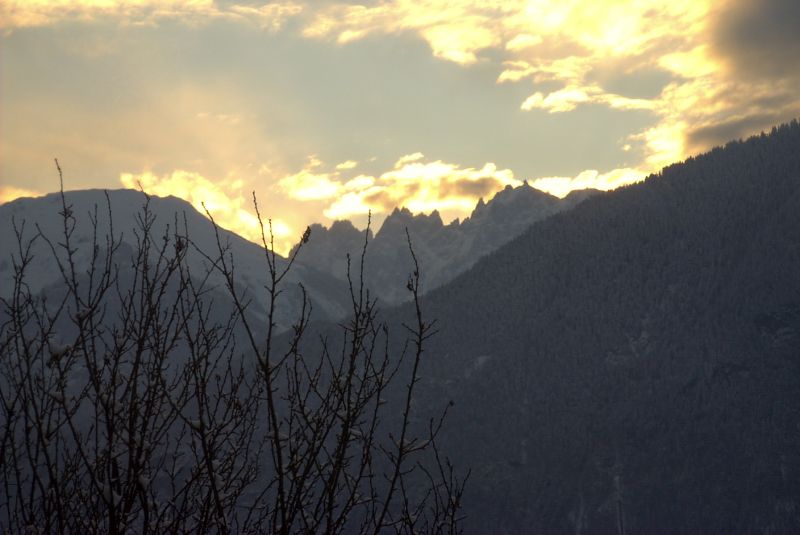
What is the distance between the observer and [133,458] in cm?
575

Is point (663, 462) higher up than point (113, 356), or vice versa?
point (113, 356)

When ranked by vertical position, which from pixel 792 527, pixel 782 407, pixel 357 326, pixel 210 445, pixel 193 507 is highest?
pixel 357 326

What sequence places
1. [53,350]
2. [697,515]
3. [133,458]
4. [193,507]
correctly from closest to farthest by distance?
[53,350] < [133,458] < [193,507] < [697,515]

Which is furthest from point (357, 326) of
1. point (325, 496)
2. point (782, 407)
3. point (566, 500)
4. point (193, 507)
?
point (782, 407)

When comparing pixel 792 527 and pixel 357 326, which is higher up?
pixel 357 326

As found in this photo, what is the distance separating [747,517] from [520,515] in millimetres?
53778

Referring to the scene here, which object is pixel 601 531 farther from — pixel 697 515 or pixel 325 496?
pixel 325 496

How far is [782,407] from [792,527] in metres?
43.2

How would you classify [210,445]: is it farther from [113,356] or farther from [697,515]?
[697,515]

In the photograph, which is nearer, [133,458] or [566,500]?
[133,458]

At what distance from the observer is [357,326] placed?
20.8 ft

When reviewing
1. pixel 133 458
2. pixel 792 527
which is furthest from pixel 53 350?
pixel 792 527

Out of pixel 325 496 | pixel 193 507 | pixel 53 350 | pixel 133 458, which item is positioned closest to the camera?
pixel 53 350

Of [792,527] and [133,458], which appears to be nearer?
[133,458]
